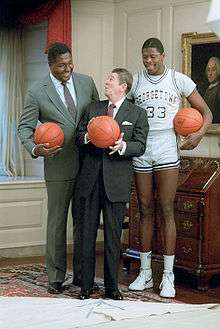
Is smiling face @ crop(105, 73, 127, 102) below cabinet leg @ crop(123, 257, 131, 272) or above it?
above

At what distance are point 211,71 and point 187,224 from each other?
50.4 inches

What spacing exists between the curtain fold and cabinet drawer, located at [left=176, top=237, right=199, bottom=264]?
2.16m

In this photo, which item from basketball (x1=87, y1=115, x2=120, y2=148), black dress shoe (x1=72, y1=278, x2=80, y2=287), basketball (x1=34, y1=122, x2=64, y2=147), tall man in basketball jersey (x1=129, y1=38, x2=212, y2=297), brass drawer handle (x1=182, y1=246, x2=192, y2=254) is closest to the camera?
basketball (x1=87, y1=115, x2=120, y2=148)

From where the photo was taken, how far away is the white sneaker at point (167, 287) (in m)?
4.20

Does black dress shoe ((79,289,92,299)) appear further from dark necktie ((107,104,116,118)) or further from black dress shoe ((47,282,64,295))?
dark necktie ((107,104,116,118))

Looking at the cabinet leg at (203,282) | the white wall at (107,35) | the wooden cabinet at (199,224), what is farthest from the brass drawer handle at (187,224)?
the white wall at (107,35)

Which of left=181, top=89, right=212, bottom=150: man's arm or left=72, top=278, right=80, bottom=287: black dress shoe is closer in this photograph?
left=181, top=89, right=212, bottom=150: man's arm

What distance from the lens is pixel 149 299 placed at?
13.5 ft

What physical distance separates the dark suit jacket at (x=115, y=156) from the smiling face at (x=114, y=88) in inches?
2.3

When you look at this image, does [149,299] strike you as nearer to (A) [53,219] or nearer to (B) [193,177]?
(A) [53,219]

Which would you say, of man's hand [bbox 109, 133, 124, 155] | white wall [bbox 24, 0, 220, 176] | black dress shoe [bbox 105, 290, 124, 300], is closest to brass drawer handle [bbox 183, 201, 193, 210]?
black dress shoe [bbox 105, 290, 124, 300]

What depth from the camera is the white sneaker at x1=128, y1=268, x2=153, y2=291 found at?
14.3 feet

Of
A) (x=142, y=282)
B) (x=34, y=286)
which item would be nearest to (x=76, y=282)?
(x=34, y=286)

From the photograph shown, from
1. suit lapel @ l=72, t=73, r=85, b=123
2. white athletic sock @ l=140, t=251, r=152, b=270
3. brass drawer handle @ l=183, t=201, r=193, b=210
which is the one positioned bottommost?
white athletic sock @ l=140, t=251, r=152, b=270
